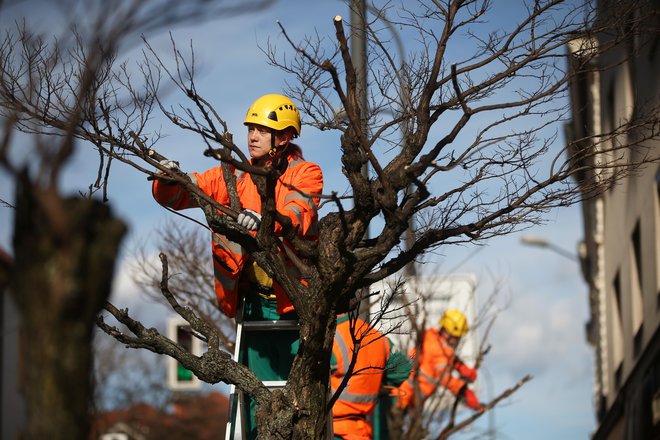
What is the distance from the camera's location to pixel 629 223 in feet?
60.6

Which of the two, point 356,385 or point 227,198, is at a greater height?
point 227,198

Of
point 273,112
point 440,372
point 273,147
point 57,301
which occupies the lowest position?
point 57,301

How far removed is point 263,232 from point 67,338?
8.82ft

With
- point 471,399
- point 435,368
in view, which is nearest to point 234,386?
point 471,399

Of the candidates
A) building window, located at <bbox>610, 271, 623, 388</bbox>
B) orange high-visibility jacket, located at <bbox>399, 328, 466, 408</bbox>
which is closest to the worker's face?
orange high-visibility jacket, located at <bbox>399, 328, 466, 408</bbox>

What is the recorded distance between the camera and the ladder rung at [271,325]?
7.56 meters

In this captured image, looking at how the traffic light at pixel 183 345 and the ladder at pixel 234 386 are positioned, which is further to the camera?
the traffic light at pixel 183 345

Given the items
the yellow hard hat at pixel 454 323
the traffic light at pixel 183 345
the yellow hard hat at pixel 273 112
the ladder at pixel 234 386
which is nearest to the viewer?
the ladder at pixel 234 386

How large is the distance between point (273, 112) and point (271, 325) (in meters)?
1.23

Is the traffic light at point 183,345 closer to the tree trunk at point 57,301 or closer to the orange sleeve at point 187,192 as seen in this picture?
the orange sleeve at point 187,192

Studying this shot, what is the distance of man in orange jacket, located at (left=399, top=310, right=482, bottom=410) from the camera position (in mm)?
13914

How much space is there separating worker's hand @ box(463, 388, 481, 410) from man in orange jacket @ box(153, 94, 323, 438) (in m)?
6.21

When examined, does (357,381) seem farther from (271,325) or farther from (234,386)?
(234,386)

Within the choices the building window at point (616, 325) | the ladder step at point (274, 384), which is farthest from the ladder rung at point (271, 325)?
the building window at point (616, 325)
